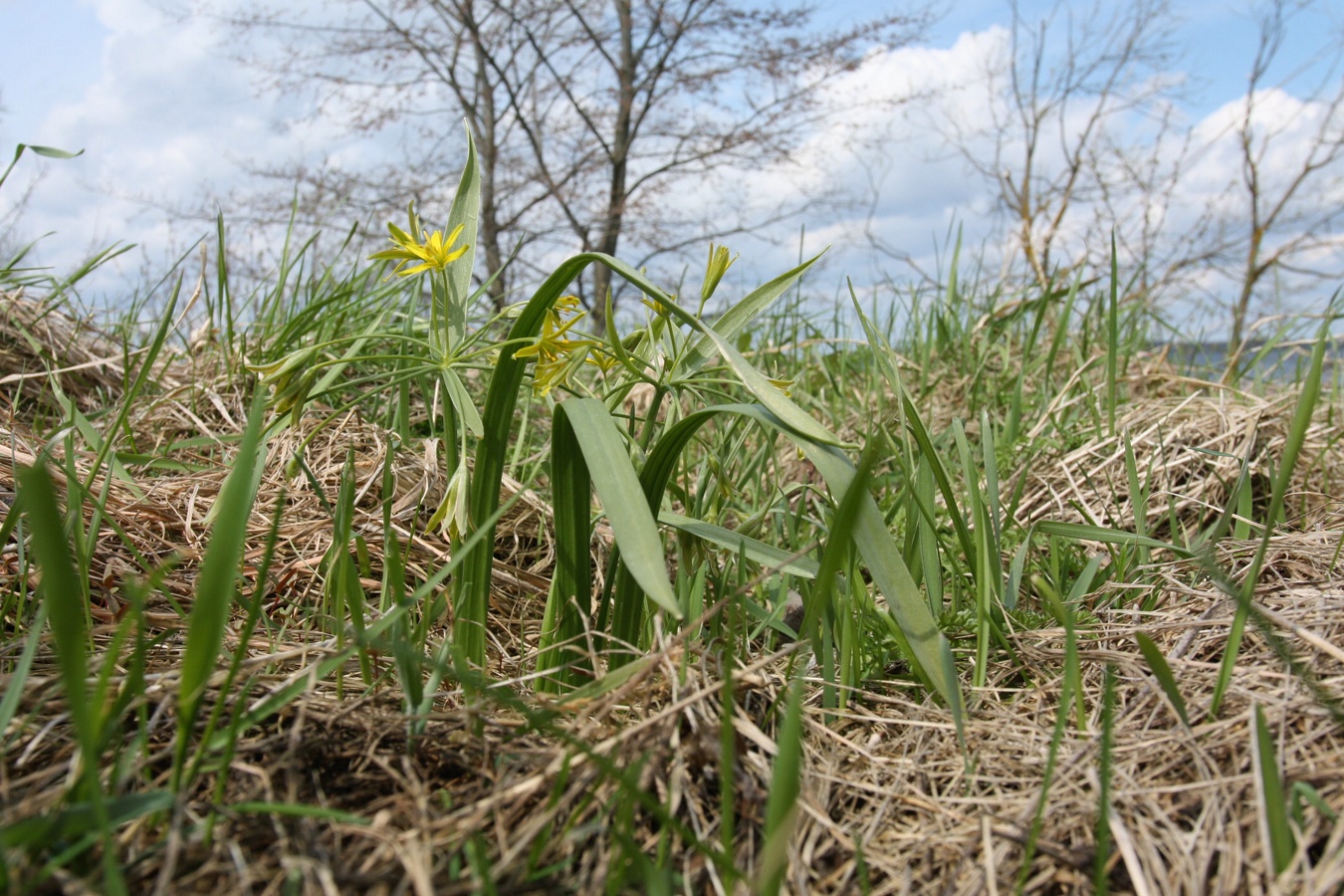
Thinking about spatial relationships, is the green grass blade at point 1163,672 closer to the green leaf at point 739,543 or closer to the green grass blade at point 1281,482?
the green grass blade at point 1281,482

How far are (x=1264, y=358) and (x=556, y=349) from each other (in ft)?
9.71

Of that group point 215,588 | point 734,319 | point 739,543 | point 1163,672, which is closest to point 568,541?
point 739,543

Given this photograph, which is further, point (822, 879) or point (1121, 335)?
point (1121, 335)

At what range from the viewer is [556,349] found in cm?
86

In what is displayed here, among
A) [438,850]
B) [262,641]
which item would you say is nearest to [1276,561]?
[438,850]

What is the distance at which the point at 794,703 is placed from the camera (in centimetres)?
54

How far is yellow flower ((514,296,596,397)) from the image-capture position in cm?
83

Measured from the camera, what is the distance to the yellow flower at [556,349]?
826mm

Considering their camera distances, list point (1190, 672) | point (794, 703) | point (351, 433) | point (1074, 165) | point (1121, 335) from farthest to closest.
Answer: point (1074, 165), point (1121, 335), point (351, 433), point (1190, 672), point (794, 703)

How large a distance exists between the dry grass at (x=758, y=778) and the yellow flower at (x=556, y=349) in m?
0.29

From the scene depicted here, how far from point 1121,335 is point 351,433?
2689 mm

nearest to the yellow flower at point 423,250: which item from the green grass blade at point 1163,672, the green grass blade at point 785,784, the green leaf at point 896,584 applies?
the green leaf at point 896,584

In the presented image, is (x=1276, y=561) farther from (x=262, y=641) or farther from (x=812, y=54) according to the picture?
(x=812, y=54)

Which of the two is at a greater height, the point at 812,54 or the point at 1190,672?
the point at 812,54
